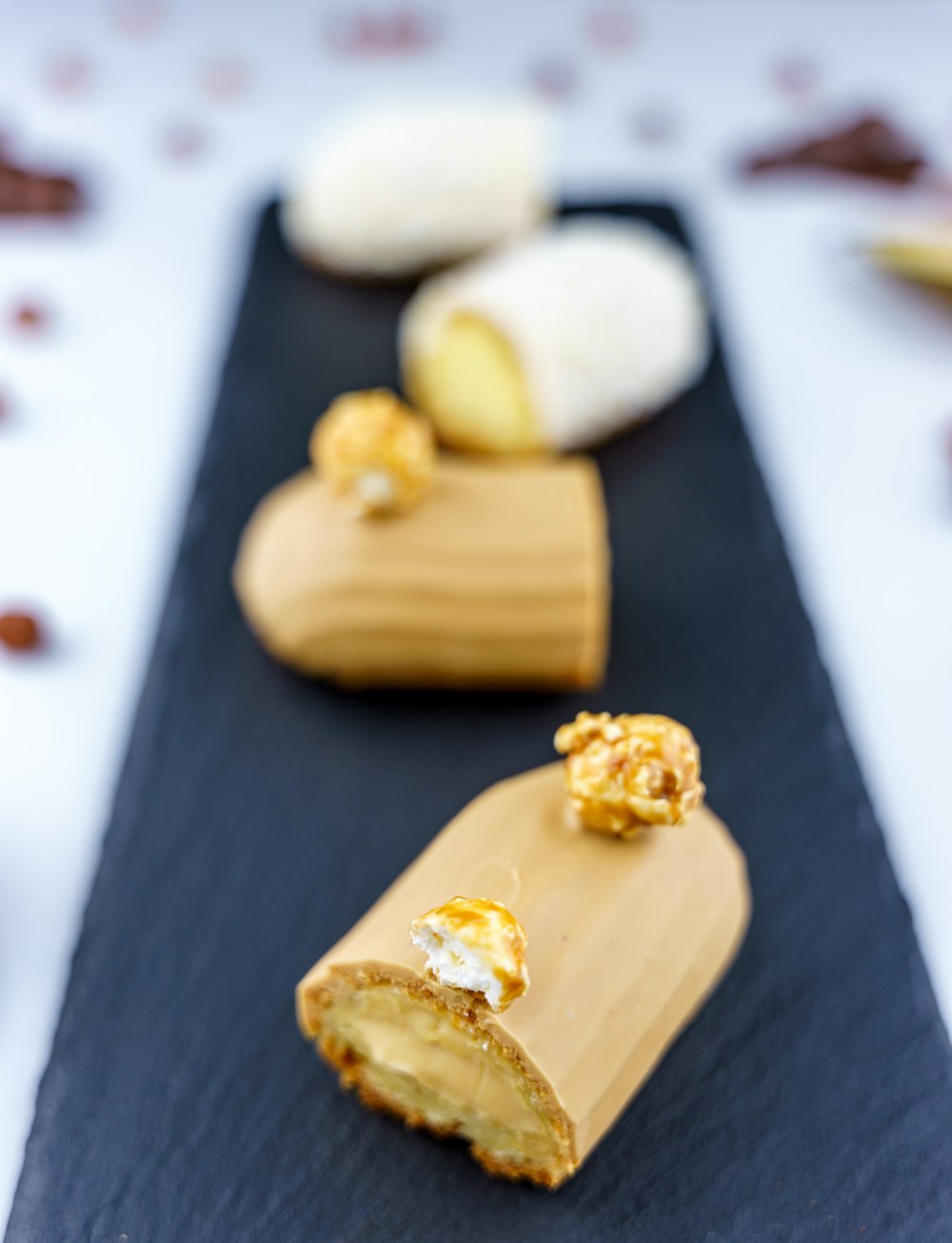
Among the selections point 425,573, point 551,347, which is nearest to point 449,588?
point 425,573

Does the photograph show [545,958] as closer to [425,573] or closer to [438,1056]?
[438,1056]

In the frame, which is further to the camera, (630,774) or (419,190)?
(419,190)

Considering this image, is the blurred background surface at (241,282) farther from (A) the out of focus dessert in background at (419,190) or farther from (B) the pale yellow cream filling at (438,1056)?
(B) the pale yellow cream filling at (438,1056)

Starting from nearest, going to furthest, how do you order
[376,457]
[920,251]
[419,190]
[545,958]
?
[545,958], [376,457], [419,190], [920,251]

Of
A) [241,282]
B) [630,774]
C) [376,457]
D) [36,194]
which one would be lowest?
[630,774]

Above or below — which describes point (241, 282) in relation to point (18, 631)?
above

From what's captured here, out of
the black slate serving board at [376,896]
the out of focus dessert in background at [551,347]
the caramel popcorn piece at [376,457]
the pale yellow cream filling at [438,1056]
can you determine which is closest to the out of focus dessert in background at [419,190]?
the out of focus dessert in background at [551,347]
